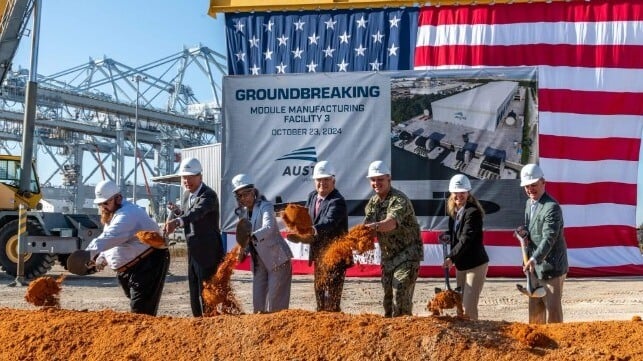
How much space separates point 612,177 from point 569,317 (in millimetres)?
5741

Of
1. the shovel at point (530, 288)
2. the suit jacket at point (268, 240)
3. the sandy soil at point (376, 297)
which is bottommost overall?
the sandy soil at point (376, 297)

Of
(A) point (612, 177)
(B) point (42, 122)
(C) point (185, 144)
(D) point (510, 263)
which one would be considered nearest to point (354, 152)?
(D) point (510, 263)

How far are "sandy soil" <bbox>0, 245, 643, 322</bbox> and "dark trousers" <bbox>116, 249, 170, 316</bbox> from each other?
3555mm

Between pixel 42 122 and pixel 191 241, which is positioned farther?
pixel 42 122

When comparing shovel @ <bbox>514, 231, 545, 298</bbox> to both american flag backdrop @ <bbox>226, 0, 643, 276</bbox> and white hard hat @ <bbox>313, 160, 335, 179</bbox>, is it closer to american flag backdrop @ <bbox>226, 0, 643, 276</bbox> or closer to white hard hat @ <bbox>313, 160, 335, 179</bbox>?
white hard hat @ <bbox>313, 160, 335, 179</bbox>

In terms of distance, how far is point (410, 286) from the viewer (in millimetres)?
6070

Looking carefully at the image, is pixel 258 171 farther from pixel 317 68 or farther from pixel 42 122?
pixel 42 122

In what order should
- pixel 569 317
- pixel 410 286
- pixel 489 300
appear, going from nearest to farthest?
pixel 410 286 → pixel 569 317 → pixel 489 300

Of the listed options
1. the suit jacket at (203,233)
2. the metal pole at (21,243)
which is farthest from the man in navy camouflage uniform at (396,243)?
the metal pole at (21,243)

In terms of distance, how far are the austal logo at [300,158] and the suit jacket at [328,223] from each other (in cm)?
775

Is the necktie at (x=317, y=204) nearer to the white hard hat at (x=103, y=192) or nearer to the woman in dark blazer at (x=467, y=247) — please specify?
the woman in dark blazer at (x=467, y=247)

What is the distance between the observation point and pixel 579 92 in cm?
1441

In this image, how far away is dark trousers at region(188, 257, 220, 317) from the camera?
6.61 metres

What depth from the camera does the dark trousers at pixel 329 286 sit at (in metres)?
6.34
